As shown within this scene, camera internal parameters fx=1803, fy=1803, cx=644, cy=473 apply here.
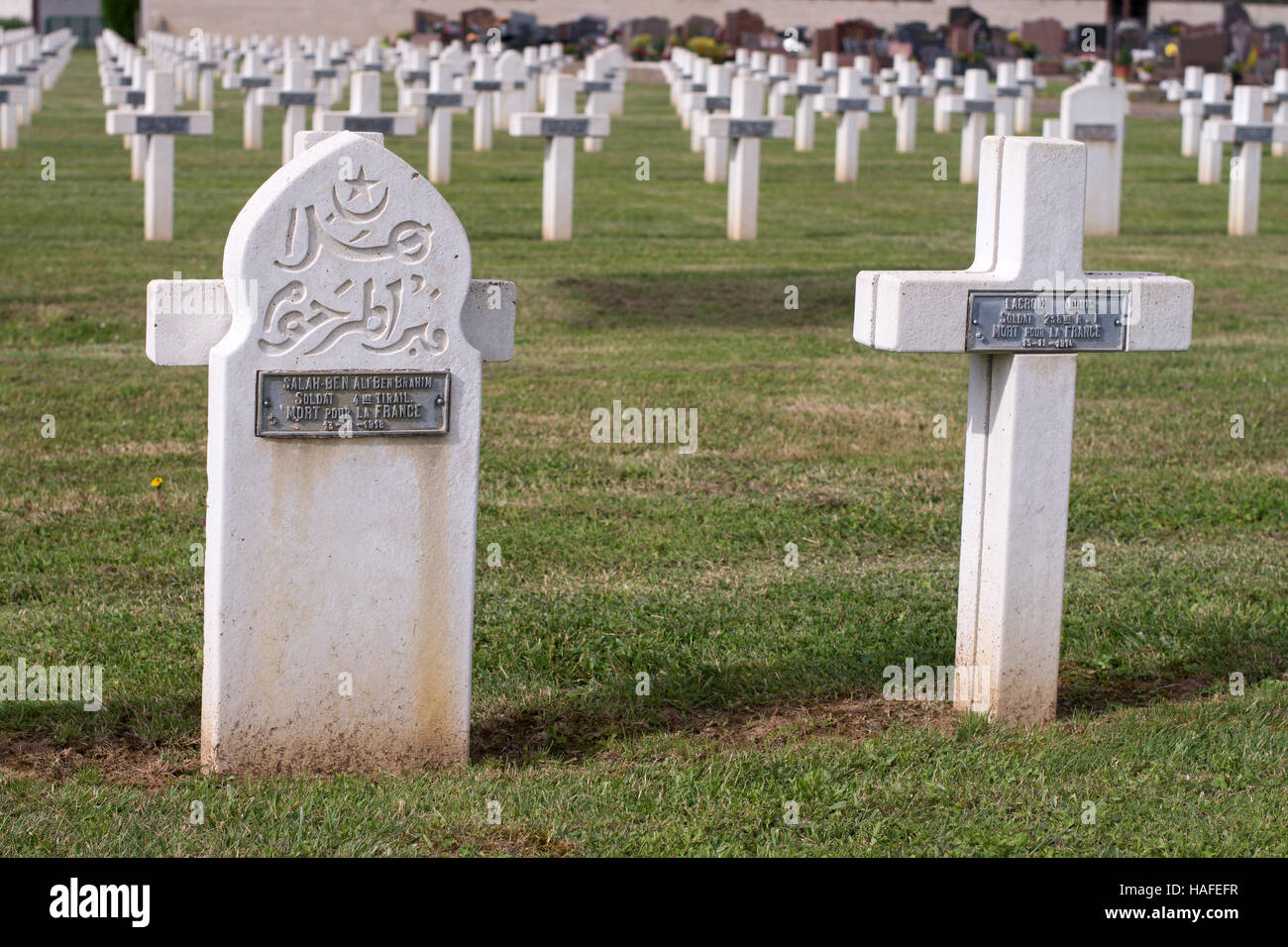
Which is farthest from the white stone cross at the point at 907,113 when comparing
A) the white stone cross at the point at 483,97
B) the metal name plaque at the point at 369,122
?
the metal name plaque at the point at 369,122

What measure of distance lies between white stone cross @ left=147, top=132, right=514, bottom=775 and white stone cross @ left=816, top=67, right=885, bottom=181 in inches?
698

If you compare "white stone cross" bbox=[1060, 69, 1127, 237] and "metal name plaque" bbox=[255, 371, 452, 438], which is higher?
"white stone cross" bbox=[1060, 69, 1127, 237]

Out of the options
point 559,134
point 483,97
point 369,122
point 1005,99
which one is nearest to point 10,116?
point 483,97

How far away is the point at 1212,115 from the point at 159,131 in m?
14.5

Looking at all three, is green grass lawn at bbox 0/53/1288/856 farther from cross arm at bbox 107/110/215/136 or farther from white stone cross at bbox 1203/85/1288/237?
white stone cross at bbox 1203/85/1288/237

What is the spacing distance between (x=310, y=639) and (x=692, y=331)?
734 centimetres

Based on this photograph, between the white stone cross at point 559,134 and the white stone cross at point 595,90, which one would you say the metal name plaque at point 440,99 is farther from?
the white stone cross at point 595,90

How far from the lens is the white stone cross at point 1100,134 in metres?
16.9

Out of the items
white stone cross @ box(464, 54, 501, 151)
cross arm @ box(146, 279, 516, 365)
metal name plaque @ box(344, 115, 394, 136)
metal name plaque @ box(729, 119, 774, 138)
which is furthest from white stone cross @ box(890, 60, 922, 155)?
cross arm @ box(146, 279, 516, 365)

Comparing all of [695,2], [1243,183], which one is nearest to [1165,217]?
[1243,183]

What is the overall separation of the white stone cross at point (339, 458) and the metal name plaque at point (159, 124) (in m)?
11.0

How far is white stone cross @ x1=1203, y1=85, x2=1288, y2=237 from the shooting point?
16828 millimetres

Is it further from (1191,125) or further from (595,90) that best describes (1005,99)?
(595,90)

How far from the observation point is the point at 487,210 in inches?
703
